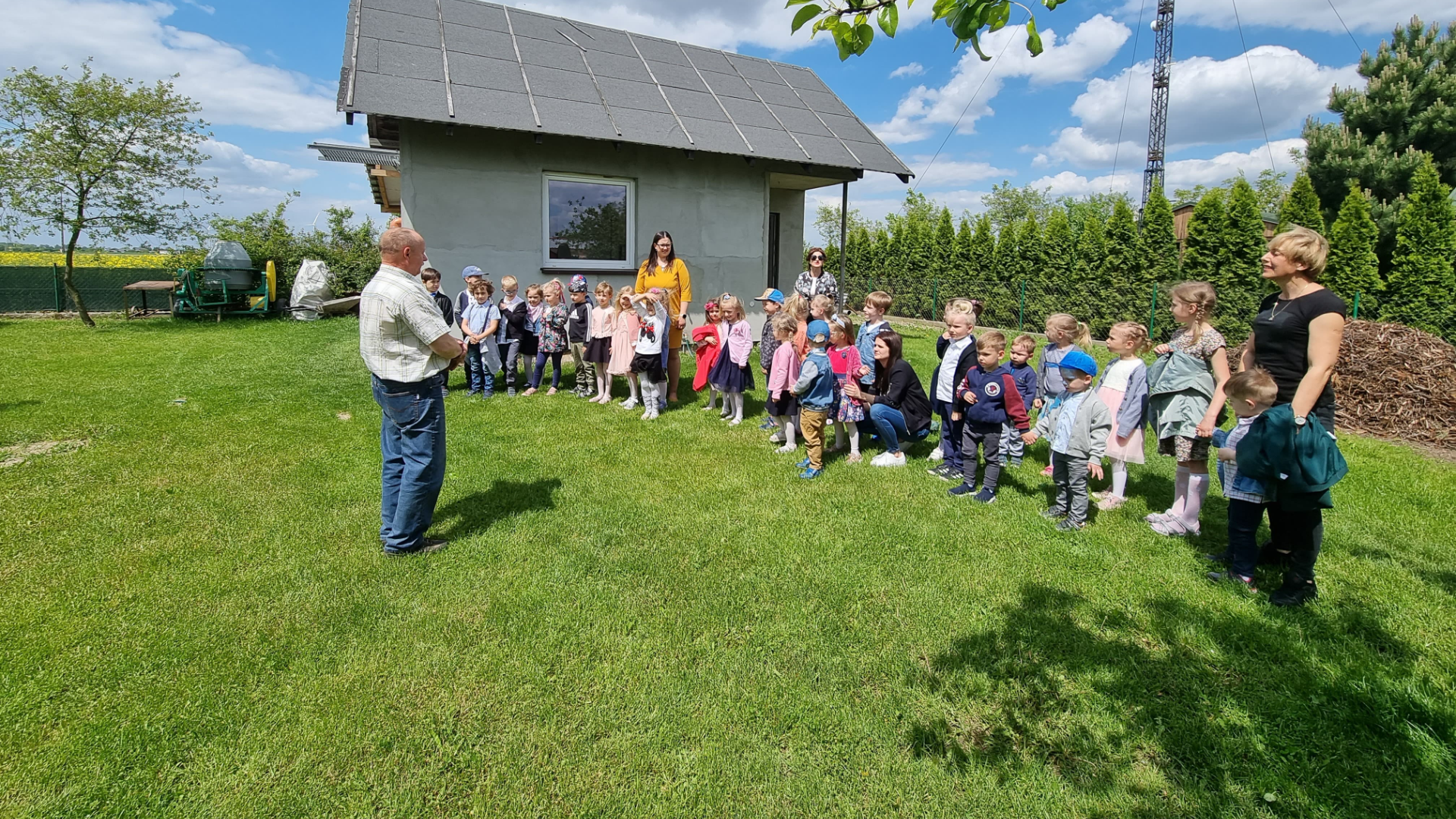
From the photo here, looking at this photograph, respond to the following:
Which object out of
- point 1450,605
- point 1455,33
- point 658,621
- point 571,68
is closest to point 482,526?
point 658,621

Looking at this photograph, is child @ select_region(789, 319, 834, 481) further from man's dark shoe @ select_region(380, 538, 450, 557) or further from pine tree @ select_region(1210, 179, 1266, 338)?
pine tree @ select_region(1210, 179, 1266, 338)

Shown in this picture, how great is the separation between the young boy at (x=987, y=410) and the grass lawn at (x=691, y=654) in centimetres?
27

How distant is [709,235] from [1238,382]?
9.06 metres

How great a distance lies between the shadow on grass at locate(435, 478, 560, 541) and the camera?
15.2 ft

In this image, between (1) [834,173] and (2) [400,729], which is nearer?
(2) [400,729]

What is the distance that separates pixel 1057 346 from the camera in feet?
18.3

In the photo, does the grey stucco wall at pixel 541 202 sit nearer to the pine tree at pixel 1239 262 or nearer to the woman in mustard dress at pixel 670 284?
the woman in mustard dress at pixel 670 284

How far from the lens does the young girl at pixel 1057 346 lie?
17.6 feet

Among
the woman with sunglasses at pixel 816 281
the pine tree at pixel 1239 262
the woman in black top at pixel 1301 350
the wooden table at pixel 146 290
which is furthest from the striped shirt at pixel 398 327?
the wooden table at pixel 146 290

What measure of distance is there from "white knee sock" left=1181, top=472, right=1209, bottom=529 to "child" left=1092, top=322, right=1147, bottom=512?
43 cm

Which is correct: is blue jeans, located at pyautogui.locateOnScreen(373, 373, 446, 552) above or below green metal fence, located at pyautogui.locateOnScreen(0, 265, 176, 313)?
below

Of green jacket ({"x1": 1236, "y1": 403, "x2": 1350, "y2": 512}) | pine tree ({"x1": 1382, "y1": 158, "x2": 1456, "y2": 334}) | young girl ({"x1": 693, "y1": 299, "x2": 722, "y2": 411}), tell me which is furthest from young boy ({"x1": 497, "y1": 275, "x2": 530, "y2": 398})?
pine tree ({"x1": 1382, "y1": 158, "x2": 1456, "y2": 334})

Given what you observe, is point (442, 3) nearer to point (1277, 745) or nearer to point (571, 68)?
point (571, 68)

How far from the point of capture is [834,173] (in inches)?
493
